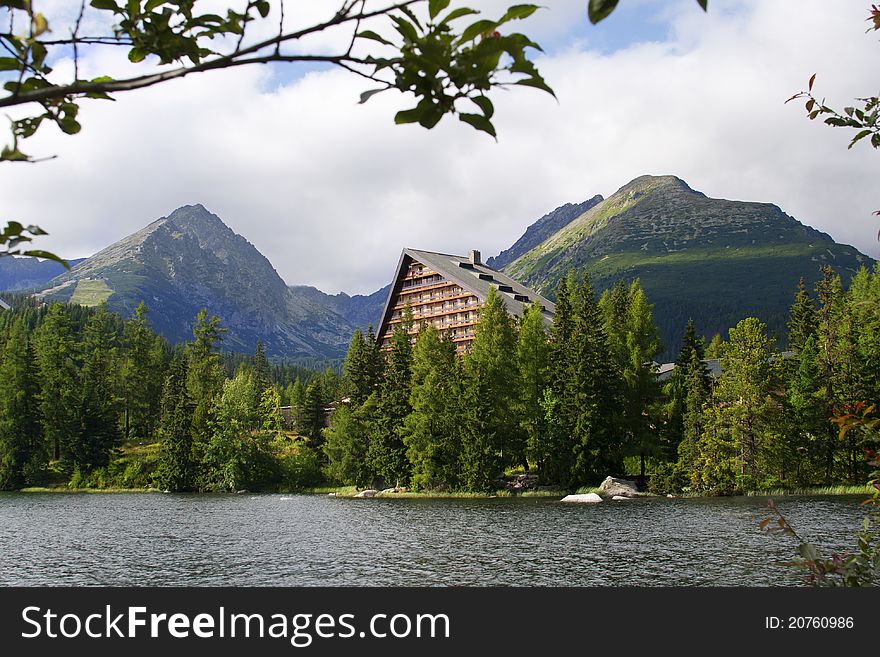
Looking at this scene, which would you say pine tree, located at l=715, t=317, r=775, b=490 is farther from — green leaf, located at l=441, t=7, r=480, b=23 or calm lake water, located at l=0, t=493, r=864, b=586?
green leaf, located at l=441, t=7, r=480, b=23

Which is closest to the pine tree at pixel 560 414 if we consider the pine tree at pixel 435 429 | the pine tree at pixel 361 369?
the pine tree at pixel 435 429

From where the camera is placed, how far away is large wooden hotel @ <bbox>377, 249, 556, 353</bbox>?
250ft

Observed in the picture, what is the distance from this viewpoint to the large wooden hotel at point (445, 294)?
3000 inches

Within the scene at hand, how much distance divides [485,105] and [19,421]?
82.4 meters

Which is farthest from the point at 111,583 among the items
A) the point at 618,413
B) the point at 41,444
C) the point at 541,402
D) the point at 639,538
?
the point at 41,444

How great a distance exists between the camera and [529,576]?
1953cm

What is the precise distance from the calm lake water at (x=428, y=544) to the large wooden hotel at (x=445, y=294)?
115 ft

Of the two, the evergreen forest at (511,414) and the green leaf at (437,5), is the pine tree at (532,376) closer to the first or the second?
the evergreen forest at (511,414)

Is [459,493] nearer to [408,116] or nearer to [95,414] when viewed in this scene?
[95,414]

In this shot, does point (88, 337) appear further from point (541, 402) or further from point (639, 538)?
point (639, 538)

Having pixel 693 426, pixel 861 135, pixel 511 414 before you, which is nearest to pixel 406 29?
pixel 861 135

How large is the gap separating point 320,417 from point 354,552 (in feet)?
158
